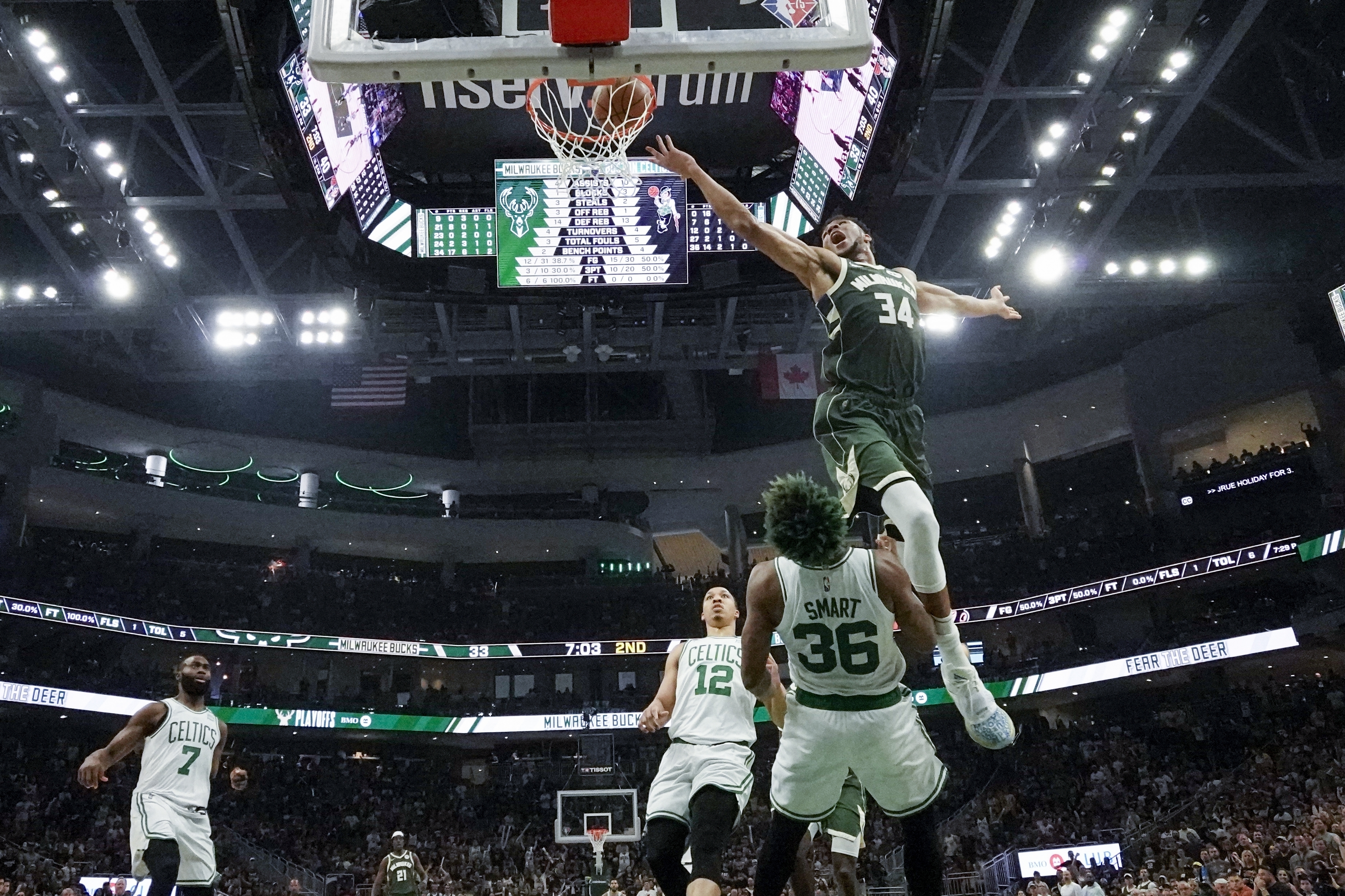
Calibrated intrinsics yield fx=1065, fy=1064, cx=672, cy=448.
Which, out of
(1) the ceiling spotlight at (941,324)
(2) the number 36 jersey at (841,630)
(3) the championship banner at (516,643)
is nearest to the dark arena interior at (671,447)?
(2) the number 36 jersey at (841,630)

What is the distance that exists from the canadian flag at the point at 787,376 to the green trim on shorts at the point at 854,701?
610 inches

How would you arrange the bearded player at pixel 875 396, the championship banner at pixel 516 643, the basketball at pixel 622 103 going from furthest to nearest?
1. the championship banner at pixel 516 643
2. the basketball at pixel 622 103
3. the bearded player at pixel 875 396

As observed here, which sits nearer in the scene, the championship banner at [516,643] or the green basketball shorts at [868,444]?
the green basketball shorts at [868,444]

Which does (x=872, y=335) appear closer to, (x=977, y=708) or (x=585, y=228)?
(x=977, y=708)

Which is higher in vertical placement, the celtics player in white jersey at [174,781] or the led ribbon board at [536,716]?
the led ribbon board at [536,716]

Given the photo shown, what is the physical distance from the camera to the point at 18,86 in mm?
13781

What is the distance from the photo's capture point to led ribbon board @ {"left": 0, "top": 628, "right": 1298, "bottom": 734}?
21469mm

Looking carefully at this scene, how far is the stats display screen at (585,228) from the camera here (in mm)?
14844

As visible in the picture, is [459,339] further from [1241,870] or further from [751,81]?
[1241,870]

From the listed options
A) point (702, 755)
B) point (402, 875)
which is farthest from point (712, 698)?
point (402, 875)

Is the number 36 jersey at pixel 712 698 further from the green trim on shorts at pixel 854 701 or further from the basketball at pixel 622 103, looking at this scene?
the basketball at pixel 622 103

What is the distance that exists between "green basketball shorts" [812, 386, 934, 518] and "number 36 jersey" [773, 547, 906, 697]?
359mm

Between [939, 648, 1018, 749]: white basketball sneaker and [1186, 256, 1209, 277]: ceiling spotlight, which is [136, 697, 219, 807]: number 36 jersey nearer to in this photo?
[939, 648, 1018, 749]: white basketball sneaker

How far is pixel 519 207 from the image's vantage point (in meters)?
14.8
